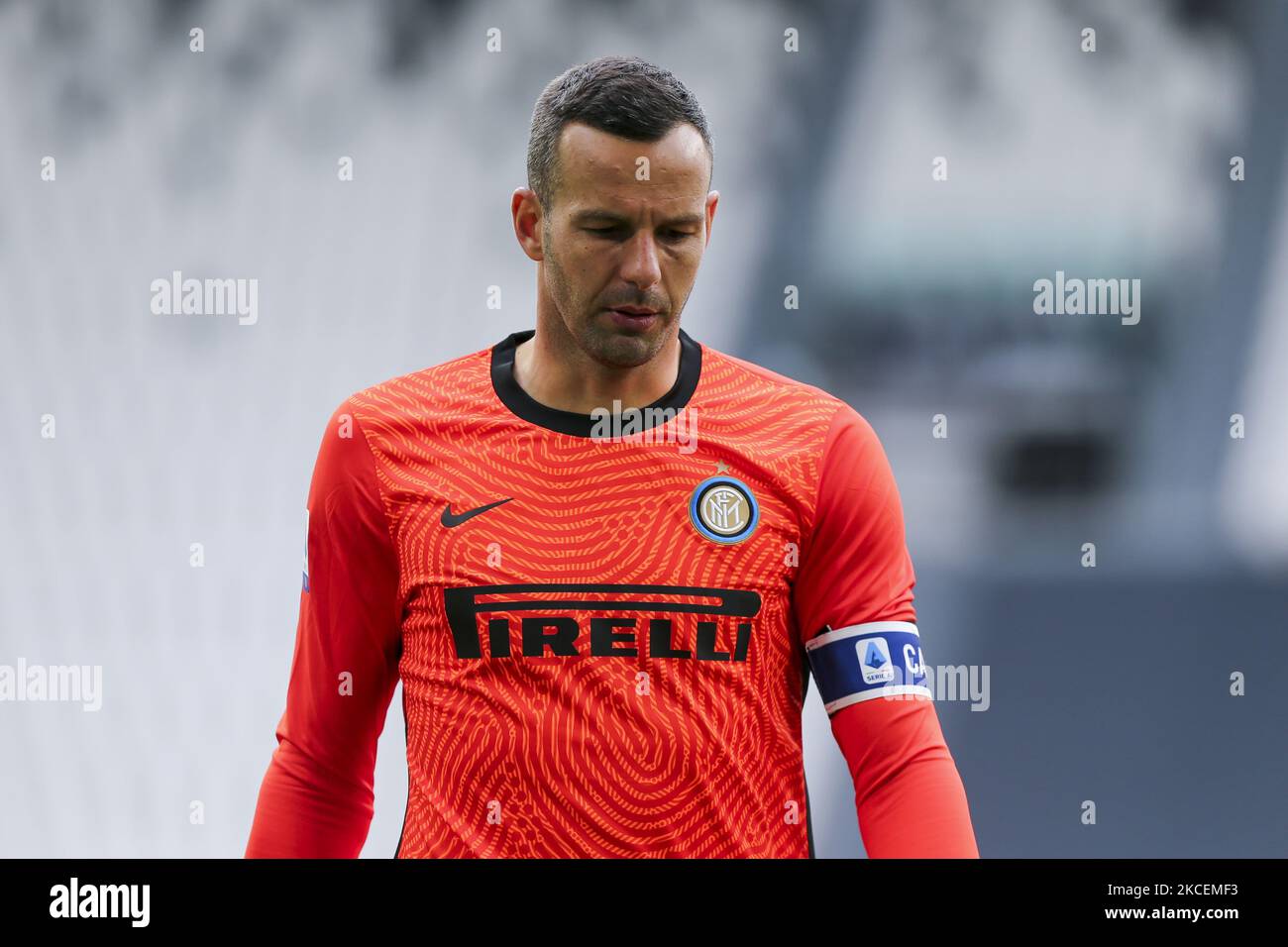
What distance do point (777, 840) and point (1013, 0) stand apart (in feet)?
9.34

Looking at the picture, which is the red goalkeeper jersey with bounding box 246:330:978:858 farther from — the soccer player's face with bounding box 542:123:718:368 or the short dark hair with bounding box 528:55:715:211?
the short dark hair with bounding box 528:55:715:211

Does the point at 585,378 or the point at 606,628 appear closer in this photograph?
the point at 606,628

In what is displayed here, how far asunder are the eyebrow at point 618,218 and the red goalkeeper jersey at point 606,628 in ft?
0.80

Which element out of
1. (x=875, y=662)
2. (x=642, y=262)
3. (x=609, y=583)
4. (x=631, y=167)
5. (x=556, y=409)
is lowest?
(x=875, y=662)

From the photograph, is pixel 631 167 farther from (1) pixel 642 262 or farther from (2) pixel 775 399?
(2) pixel 775 399

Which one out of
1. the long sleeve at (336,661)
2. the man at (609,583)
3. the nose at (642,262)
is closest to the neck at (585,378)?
the man at (609,583)

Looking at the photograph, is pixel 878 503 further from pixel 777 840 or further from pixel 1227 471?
pixel 1227 471

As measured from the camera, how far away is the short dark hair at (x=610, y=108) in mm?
1607

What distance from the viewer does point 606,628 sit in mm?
1588

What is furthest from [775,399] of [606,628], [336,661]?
[336,661]

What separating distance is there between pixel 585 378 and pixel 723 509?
0.85 ft

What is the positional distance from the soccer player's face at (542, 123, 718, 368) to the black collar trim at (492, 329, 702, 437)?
0.33 feet

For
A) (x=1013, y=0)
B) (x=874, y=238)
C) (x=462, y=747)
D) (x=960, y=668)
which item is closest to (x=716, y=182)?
(x=874, y=238)

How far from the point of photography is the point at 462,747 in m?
1.58
